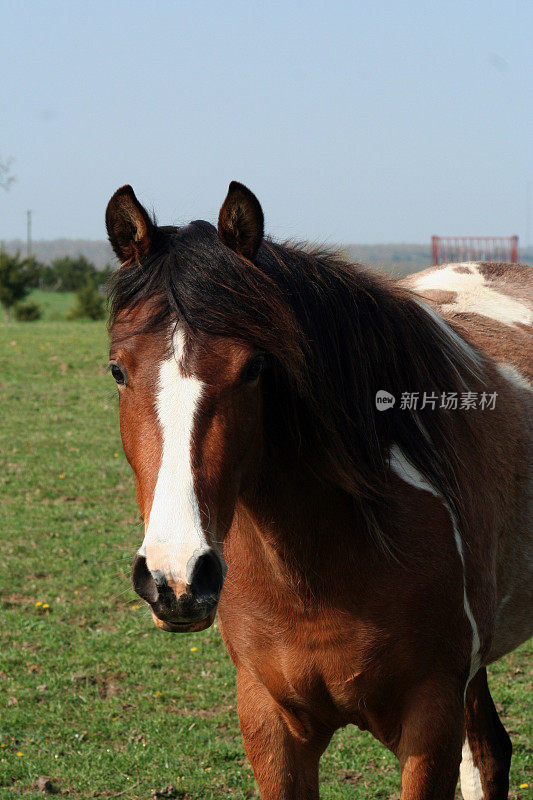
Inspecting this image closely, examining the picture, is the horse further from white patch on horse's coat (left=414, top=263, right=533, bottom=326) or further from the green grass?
the green grass

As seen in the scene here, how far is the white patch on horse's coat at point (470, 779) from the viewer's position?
3641 mm

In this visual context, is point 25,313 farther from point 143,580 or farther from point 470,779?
point 143,580

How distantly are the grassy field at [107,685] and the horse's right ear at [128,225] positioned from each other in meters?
0.55

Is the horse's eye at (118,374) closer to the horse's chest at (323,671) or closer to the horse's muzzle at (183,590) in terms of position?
the horse's muzzle at (183,590)

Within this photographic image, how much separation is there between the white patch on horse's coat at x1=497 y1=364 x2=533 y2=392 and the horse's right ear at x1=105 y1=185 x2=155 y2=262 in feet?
5.57

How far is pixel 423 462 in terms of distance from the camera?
2.54 metres

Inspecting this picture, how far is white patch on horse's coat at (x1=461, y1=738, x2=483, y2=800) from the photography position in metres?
3.64

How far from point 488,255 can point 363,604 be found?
23.1m

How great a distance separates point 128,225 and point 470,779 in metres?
2.87

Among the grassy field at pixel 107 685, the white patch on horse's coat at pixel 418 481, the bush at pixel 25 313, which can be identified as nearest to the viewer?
the white patch on horse's coat at pixel 418 481

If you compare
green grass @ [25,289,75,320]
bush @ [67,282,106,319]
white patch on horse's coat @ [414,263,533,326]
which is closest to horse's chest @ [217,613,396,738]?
white patch on horse's coat @ [414,263,533,326]

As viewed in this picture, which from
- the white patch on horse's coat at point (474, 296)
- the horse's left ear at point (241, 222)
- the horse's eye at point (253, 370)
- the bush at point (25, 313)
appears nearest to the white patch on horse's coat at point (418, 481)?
the horse's eye at point (253, 370)

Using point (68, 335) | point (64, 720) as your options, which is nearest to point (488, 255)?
point (68, 335)

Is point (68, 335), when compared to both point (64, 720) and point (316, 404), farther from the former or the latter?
point (316, 404)
